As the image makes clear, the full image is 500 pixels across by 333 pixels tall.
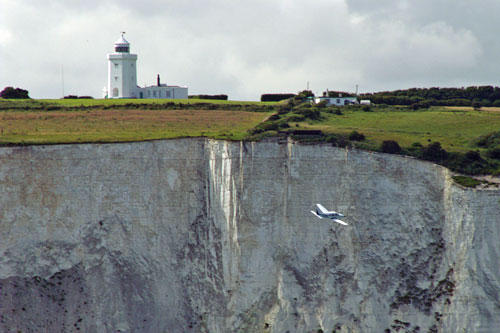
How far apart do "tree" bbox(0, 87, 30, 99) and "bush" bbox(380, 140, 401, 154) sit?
151ft

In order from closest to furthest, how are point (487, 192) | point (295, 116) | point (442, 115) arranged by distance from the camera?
1. point (487, 192)
2. point (295, 116)
3. point (442, 115)

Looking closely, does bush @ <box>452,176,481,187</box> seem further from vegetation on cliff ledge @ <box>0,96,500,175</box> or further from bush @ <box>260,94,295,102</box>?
bush @ <box>260,94,295,102</box>

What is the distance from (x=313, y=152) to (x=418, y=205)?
26.0 ft

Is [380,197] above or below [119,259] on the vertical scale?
above

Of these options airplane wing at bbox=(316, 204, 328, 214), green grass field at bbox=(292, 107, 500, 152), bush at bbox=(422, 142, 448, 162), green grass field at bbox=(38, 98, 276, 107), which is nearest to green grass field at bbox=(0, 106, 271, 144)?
green grass field at bbox=(38, 98, 276, 107)

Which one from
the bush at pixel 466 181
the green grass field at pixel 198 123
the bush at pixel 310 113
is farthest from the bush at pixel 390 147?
the bush at pixel 310 113

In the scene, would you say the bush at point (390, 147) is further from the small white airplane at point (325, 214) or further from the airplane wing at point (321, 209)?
the airplane wing at point (321, 209)

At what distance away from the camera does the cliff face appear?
216 ft

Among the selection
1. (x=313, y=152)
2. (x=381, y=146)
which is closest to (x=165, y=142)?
(x=313, y=152)

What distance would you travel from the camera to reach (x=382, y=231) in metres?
67.0

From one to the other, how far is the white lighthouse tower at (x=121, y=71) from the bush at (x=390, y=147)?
125 ft

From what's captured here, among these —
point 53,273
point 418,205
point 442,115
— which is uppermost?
point 442,115

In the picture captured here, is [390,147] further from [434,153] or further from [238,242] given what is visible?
[238,242]

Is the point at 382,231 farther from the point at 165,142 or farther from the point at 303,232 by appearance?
Result: the point at 165,142
